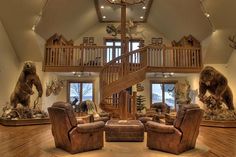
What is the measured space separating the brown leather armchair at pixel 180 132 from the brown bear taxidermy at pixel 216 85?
3.88 metres

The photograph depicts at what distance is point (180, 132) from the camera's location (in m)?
4.13

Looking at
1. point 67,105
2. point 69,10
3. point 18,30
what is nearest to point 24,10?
point 18,30

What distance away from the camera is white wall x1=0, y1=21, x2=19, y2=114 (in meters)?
8.78

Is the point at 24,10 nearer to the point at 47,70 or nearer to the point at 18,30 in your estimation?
the point at 18,30

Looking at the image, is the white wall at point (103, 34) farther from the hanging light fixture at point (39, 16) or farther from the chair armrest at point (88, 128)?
the chair armrest at point (88, 128)

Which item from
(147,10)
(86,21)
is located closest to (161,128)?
(147,10)

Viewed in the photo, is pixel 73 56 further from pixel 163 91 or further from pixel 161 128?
pixel 161 128

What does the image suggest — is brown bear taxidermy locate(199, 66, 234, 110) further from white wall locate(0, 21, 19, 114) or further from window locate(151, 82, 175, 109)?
white wall locate(0, 21, 19, 114)

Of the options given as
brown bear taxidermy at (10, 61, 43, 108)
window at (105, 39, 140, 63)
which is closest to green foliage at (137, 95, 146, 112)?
window at (105, 39, 140, 63)

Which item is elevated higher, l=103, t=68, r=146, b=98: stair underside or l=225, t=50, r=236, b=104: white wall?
l=225, t=50, r=236, b=104: white wall

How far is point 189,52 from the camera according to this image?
10508 millimetres

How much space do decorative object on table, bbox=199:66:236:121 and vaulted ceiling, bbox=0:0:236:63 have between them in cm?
223

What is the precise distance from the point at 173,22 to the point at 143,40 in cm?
241

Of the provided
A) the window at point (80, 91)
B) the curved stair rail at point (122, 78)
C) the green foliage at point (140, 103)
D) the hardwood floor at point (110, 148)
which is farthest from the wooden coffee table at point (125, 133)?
the window at point (80, 91)
